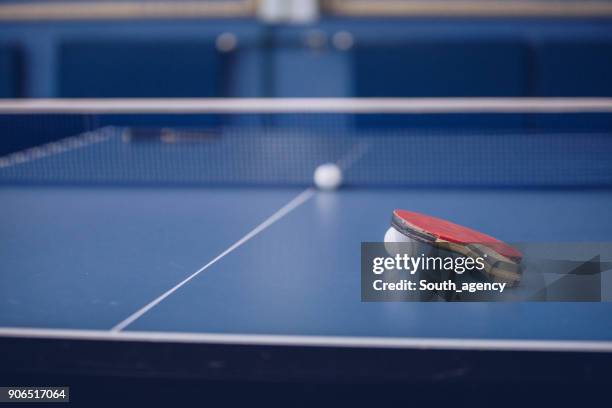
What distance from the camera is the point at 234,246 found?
308cm

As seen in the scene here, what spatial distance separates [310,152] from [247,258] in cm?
362

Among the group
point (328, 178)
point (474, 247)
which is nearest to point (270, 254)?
point (474, 247)

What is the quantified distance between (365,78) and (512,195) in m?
4.91

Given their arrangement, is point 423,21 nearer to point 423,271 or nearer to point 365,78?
point 365,78

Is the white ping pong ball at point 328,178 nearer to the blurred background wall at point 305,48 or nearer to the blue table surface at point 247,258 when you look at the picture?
the blue table surface at point 247,258

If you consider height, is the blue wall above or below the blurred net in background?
above

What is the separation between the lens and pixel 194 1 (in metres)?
9.19

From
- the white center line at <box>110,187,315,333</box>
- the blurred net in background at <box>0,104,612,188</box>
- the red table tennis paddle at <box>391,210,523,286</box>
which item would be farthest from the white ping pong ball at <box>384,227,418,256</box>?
the blurred net in background at <box>0,104,612,188</box>

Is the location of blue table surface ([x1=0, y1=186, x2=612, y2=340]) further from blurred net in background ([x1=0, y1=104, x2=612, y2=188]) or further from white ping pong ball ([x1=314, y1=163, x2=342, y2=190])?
blurred net in background ([x1=0, y1=104, x2=612, y2=188])

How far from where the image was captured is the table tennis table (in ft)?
6.22

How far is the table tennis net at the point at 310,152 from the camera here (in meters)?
5.13

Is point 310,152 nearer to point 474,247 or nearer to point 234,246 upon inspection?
point 234,246

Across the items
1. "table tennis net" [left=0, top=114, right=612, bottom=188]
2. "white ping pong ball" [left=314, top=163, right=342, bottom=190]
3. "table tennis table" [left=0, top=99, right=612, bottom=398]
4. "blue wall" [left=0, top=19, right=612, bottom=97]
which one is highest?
"blue wall" [left=0, top=19, right=612, bottom=97]

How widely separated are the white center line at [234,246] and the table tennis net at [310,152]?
0.53 m
